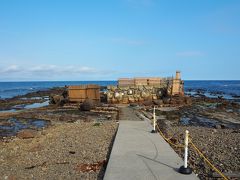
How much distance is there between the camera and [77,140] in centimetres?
1173

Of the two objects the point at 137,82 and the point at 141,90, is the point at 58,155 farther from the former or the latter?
the point at 137,82

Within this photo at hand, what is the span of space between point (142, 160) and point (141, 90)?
23.2 metres

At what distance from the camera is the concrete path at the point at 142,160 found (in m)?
6.62

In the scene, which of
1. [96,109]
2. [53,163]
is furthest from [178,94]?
[53,163]

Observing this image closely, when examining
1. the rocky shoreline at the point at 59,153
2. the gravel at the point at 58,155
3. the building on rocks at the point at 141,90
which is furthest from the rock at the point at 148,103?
the gravel at the point at 58,155

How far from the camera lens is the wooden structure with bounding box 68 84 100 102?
94.9 ft

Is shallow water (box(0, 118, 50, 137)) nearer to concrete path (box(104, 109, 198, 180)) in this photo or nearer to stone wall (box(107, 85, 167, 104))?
concrete path (box(104, 109, 198, 180))

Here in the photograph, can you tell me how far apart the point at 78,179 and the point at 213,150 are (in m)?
5.26

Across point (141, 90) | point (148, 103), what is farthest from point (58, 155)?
point (141, 90)

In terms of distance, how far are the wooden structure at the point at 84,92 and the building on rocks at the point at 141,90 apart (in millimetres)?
1549

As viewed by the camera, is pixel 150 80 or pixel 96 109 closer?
pixel 96 109

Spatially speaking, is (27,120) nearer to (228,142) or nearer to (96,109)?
(96,109)

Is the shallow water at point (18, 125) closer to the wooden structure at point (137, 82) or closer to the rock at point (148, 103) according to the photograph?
the rock at point (148, 103)

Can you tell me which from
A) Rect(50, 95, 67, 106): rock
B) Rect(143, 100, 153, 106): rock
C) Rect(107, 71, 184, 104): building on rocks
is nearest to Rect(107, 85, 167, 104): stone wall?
Rect(107, 71, 184, 104): building on rocks
